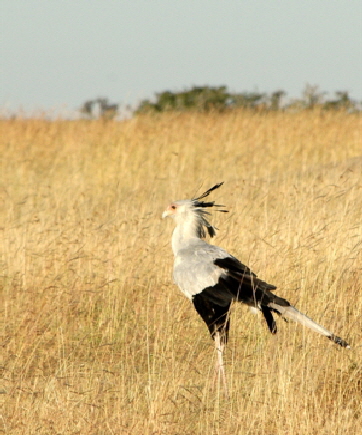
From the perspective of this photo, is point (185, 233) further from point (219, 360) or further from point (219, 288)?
point (219, 360)

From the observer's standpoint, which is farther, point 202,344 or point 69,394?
point 202,344

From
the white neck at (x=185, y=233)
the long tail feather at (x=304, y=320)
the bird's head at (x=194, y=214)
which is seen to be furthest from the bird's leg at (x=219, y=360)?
the bird's head at (x=194, y=214)

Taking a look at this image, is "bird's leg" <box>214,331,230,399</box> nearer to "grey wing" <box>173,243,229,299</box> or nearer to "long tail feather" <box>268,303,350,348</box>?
"grey wing" <box>173,243,229,299</box>

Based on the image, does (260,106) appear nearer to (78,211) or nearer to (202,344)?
(78,211)

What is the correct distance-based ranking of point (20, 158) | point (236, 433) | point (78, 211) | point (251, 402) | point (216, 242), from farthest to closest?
point (20, 158)
point (78, 211)
point (216, 242)
point (251, 402)
point (236, 433)

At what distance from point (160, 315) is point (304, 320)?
1.49 m

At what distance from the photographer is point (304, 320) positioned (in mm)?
4227

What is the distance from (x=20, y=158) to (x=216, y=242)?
7097 mm

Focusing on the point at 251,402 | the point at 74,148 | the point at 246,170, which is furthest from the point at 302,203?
the point at 74,148

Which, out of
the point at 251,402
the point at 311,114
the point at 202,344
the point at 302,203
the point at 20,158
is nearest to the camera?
the point at 251,402

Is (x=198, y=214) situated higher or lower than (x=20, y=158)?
higher

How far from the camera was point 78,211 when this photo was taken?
9312 millimetres

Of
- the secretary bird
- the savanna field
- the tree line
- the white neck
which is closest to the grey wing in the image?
the secretary bird

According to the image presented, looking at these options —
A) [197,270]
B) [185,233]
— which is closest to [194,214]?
[185,233]
